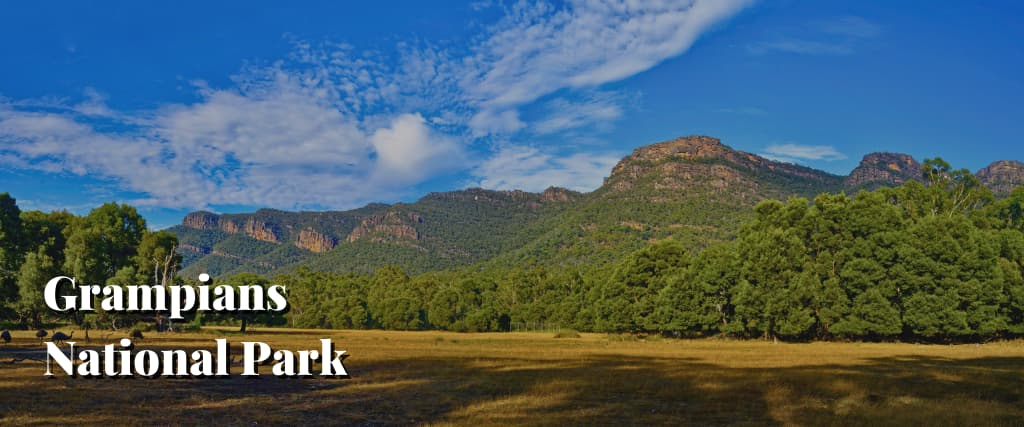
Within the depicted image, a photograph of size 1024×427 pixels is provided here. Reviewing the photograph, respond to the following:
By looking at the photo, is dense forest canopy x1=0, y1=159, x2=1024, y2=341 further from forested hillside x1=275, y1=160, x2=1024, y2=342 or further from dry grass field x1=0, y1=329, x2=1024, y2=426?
dry grass field x1=0, y1=329, x2=1024, y2=426

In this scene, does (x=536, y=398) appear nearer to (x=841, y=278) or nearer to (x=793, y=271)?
(x=793, y=271)

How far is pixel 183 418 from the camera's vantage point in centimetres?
1750

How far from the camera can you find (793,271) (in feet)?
225

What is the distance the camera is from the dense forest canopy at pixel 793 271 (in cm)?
6350

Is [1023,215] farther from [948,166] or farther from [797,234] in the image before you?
[797,234]

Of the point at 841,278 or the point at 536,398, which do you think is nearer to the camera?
the point at 536,398

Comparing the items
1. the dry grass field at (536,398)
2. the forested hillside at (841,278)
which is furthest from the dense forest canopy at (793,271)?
the dry grass field at (536,398)

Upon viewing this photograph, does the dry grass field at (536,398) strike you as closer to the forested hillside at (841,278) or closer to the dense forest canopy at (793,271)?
the forested hillside at (841,278)

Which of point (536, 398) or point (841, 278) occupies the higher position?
point (841, 278)

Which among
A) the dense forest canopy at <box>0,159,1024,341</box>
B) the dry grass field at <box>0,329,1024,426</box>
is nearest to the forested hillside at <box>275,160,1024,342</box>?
the dense forest canopy at <box>0,159,1024,341</box>

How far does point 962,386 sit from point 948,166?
99.0 metres

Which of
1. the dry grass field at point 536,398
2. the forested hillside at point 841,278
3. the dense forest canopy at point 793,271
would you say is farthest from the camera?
the dense forest canopy at point 793,271

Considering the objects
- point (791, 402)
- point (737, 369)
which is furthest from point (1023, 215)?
point (791, 402)

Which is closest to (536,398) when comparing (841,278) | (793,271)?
(793,271)
